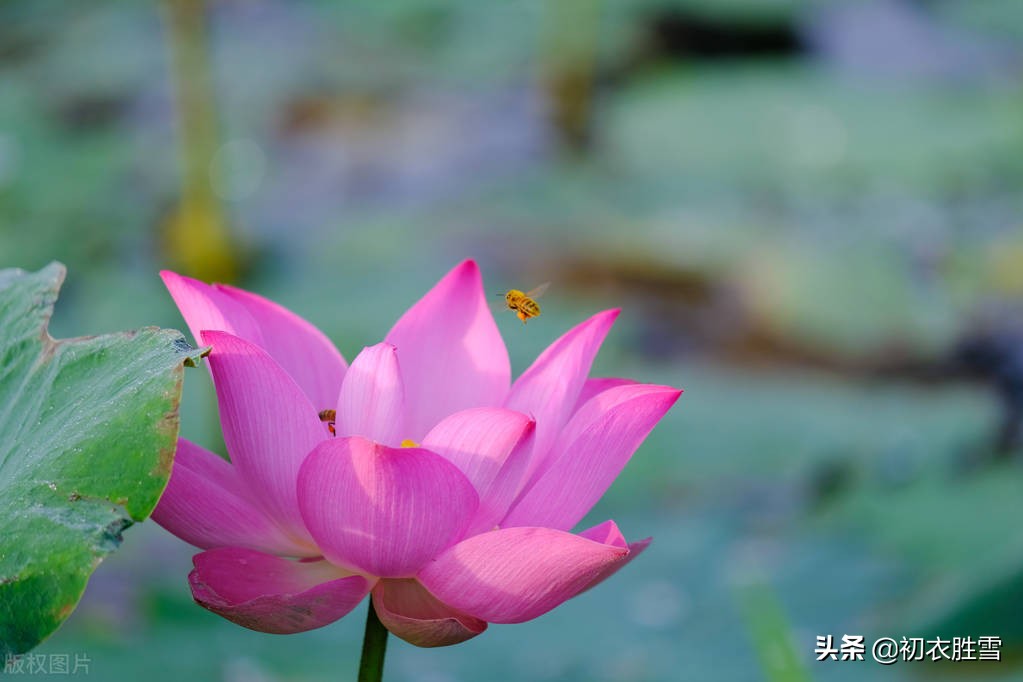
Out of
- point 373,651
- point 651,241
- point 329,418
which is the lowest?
point 373,651

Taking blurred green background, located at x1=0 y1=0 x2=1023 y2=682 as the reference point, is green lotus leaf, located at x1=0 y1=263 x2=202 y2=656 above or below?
below

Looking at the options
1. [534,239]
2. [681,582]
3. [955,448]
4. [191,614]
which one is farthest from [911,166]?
[191,614]

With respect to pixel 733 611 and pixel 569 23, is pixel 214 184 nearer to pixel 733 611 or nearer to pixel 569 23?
pixel 569 23
